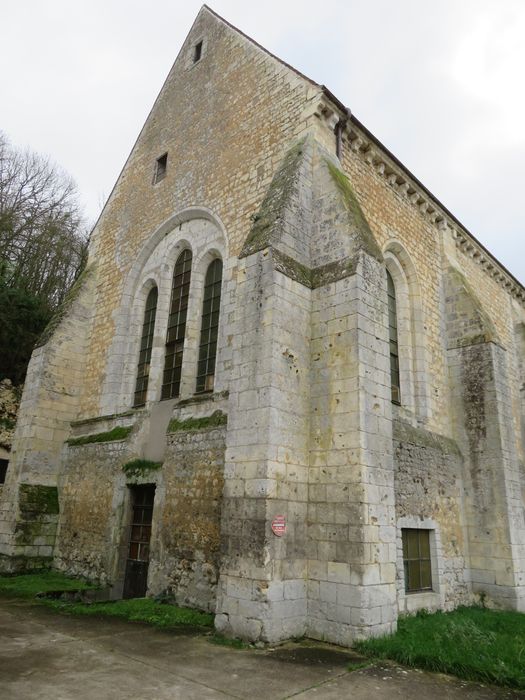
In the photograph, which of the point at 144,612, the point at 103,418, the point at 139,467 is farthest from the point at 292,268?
the point at 103,418

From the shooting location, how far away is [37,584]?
946 centimetres

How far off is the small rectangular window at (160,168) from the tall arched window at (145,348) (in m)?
2.95

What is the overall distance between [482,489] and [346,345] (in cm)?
499

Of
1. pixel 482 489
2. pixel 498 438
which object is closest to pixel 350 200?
pixel 498 438

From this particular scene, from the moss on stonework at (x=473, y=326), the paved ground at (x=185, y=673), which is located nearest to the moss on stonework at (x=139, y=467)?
the paved ground at (x=185, y=673)

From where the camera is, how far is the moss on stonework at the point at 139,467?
9414 millimetres

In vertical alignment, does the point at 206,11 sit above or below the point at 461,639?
above

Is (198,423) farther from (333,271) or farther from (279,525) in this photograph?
(333,271)

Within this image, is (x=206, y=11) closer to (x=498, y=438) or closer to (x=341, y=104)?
(x=341, y=104)

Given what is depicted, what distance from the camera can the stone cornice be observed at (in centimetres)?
1010

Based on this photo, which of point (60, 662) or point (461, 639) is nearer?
point (60, 662)

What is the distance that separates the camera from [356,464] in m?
6.48

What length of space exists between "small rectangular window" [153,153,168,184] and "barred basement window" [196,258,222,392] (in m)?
3.64

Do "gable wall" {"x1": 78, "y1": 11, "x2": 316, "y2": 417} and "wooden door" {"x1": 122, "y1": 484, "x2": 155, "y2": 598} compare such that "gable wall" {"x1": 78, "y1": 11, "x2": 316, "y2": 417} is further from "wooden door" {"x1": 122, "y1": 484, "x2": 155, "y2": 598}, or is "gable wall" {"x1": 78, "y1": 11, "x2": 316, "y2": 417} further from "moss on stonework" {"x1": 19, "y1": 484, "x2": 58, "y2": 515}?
"wooden door" {"x1": 122, "y1": 484, "x2": 155, "y2": 598}
